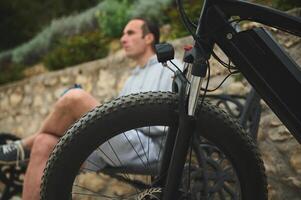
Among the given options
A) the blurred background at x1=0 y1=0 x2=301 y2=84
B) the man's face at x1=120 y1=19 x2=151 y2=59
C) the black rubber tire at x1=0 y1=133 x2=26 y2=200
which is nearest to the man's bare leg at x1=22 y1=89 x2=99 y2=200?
the black rubber tire at x1=0 y1=133 x2=26 y2=200

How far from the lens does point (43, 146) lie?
7.02 feet

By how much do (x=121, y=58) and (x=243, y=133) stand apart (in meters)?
2.86

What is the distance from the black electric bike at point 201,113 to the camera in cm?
135

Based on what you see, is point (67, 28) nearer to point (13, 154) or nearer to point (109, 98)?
point (109, 98)

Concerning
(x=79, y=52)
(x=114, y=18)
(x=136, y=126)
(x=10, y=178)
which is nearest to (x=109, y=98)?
(x=79, y=52)

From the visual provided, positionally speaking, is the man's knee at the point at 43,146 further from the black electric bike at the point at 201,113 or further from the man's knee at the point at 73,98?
the black electric bike at the point at 201,113

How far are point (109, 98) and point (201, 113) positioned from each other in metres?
2.80

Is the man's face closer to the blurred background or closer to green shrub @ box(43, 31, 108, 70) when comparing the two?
the blurred background

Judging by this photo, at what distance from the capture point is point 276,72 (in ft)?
4.59

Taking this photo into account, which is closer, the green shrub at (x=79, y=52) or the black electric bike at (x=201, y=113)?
the black electric bike at (x=201, y=113)

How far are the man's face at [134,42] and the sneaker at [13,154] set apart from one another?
35.0 inches

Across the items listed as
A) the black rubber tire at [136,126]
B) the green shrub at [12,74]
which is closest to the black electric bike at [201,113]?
the black rubber tire at [136,126]

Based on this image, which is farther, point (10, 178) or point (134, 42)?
point (134, 42)

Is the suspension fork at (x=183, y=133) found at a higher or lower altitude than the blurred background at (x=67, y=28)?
lower
